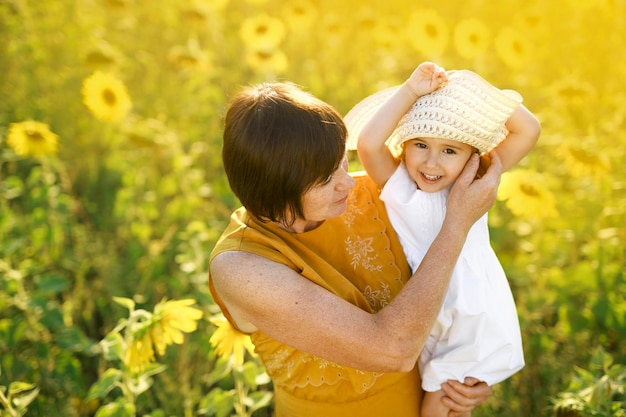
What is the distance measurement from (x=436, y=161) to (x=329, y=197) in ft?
0.95

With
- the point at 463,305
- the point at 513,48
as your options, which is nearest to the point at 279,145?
the point at 463,305

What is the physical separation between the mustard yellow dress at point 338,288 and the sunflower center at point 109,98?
1936 mm

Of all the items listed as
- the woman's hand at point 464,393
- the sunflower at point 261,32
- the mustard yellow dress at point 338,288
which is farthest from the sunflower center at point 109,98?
the woman's hand at point 464,393

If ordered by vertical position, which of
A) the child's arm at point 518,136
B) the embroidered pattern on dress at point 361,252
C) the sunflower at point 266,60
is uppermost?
the child's arm at point 518,136

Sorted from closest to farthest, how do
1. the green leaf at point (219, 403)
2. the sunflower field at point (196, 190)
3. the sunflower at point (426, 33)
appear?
the green leaf at point (219, 403)
the sunflower field at point (196, 190)
the sunflower at point (426, 33)

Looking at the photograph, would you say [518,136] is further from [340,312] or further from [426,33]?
[426,33]

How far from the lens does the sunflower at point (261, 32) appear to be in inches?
165

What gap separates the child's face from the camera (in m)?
1.59

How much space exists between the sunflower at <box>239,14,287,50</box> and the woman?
9.08ft

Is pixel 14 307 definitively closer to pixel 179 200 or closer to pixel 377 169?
pixel 179 200

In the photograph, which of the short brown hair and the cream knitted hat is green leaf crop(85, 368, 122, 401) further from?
the cream knitted hat

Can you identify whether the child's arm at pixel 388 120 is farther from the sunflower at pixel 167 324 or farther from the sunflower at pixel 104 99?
the sunflower at pixel 104 99

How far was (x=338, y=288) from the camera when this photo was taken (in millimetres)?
1515

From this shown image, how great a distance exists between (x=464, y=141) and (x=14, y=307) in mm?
1802
